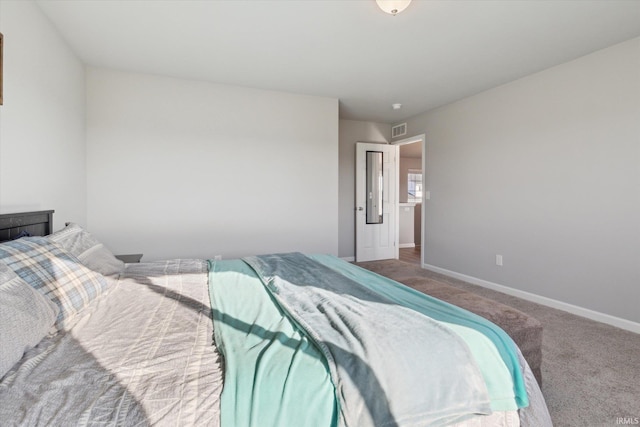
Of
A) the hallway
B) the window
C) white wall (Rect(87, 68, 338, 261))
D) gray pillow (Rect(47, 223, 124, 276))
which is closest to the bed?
gray pillow (Rect(47, 223, 124, 276))

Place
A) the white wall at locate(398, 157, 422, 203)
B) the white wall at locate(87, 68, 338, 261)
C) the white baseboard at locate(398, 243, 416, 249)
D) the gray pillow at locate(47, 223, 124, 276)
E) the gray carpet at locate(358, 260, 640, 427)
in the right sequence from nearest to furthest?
the gray carpet at locate(358, 260, 640, 427) → the gray pillow at locate(47, 223, 124, 276) → the white wall at locate(87, 68, 338, 261) → the white baseboard at locate(398, 243, 416, 249) → the white wall at locate(398, 157, 422, 203)

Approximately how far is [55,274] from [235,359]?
972mm

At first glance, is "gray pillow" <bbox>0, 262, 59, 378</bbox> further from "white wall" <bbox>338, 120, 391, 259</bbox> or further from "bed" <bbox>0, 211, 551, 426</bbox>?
"white wall" <bbox>338, 120, 391, 259</bbox>

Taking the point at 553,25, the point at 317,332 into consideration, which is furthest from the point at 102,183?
the point at 553,25

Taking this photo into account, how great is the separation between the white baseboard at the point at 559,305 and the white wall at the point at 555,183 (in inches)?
1.6

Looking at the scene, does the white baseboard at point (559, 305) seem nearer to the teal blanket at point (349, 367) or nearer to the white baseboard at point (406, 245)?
the white baseboard at point (406, 245)

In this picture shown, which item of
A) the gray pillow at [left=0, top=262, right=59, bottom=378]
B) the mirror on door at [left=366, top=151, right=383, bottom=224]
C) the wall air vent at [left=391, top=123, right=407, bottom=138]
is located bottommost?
the gray pillow at [left=0, top=262, right=59, bottom=378]

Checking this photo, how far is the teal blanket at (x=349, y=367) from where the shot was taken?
82 centimetres

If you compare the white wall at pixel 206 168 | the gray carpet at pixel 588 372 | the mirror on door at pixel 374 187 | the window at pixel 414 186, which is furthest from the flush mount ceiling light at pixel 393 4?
the window at pixel 414 186

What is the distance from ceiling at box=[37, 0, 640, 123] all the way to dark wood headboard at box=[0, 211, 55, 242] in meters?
1.57

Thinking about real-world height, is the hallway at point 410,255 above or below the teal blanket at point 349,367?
below

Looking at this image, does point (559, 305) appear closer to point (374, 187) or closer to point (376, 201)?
point (376, 201)

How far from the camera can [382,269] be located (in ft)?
14.1

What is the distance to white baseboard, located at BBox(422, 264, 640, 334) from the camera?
2.62 meters
